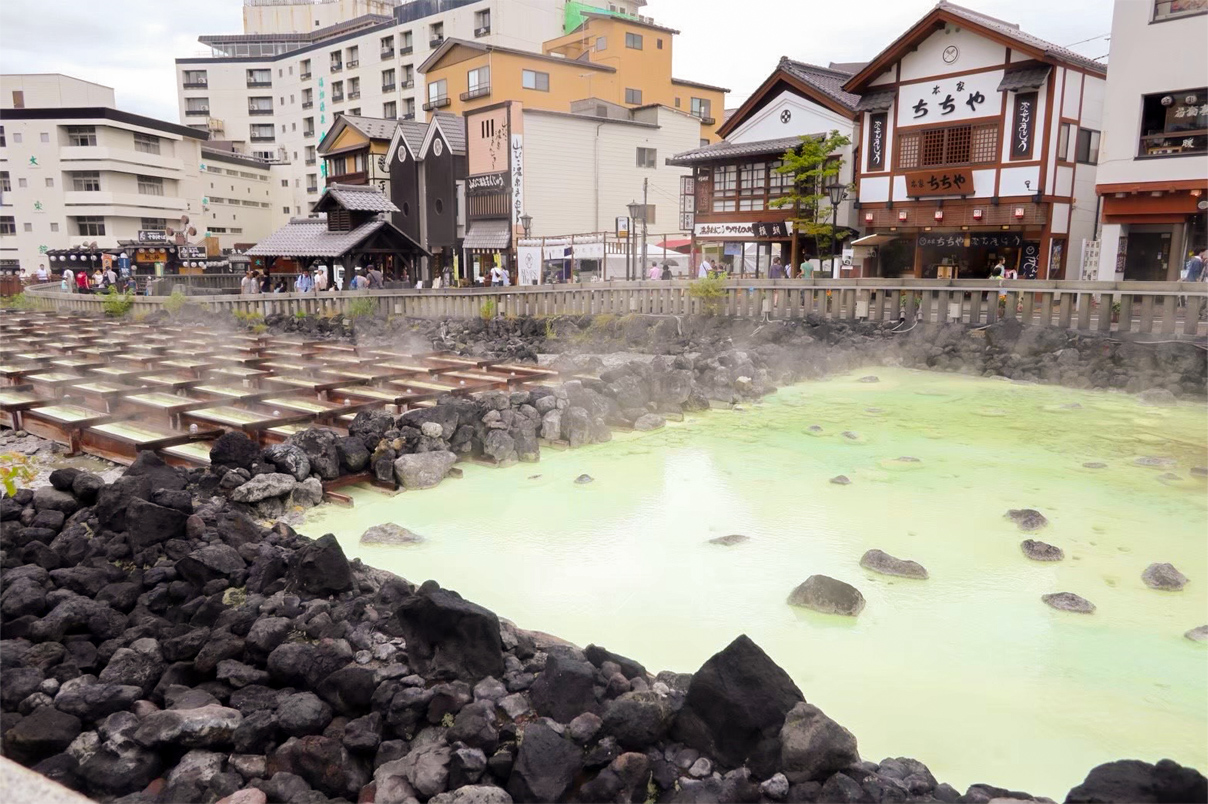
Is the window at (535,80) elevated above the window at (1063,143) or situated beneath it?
elevated above

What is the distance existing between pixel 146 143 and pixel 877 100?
150 ft

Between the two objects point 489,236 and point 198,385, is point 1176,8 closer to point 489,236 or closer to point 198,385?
point 198,385

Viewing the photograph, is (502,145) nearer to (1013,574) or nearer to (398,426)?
(398,426)

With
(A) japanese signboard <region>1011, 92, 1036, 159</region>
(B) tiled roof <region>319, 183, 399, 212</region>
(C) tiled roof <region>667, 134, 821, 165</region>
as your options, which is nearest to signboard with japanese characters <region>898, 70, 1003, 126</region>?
(A) japanese signboard <region>1011, 92, 1036, 159</region>

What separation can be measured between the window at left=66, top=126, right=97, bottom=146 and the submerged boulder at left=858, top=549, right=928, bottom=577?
183 ft

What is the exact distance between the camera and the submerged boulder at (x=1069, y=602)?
5.82 meters

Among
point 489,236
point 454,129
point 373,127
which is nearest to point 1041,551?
point 489,236

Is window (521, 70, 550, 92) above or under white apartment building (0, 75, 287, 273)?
above

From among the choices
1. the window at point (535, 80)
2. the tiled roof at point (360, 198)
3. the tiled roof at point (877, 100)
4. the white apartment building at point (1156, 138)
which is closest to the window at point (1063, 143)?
the white apartment building at point (1156, 138)

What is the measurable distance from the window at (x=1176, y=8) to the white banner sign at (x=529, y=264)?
2092 centimetres

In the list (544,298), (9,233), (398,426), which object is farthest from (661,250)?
(9,233)

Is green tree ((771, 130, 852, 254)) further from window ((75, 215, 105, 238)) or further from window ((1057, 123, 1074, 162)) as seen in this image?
window ((75, 215, 105, 238))

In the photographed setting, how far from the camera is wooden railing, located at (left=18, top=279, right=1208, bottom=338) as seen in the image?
15617 millimetres

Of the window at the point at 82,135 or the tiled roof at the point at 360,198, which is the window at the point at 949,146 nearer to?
the tiled roof at the point at 360,198
